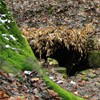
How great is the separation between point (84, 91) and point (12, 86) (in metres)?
3.08

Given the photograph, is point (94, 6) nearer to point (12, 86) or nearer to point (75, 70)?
point (75, 70)

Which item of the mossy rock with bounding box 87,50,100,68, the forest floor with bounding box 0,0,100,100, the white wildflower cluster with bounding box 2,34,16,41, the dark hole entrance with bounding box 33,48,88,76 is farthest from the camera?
the dark hole entrance with bounding box 33,48,88,76

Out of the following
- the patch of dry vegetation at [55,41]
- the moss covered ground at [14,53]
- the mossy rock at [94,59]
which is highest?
the moss covered ground at [14,53]

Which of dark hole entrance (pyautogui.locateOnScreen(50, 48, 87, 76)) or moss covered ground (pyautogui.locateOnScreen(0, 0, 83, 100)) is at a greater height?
moss covered ground (pyautogui.locateOnScreen(0, 0, 83, 100))

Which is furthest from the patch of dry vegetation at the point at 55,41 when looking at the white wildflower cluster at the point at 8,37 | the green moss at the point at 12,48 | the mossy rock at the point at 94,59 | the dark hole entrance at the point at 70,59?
the white wildflower cluster at the point at 8,37

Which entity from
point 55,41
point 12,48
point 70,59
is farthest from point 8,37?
point 70,59

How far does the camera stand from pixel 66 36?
8.55 metres

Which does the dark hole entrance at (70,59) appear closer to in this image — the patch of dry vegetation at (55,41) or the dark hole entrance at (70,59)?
the dark hole entrance at (70,59)

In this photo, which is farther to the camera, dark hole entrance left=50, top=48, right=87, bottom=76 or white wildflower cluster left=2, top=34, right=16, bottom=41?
dark hole entrance left=50, top=48, right=87, bottom=76

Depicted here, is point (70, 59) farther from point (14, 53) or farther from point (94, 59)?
point (14, 53)

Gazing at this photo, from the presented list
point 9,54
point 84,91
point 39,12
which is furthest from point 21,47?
point 39,12

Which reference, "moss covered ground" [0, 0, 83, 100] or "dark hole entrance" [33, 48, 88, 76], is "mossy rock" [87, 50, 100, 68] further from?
"moss covered ground" [0, 0, 83, 100]

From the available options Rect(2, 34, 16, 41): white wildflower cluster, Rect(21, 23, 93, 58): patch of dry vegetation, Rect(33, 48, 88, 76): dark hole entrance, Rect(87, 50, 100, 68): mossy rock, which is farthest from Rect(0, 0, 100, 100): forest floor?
Rect(2, 34, 16, 41): white wildflower cluster

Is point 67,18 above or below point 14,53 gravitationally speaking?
below
